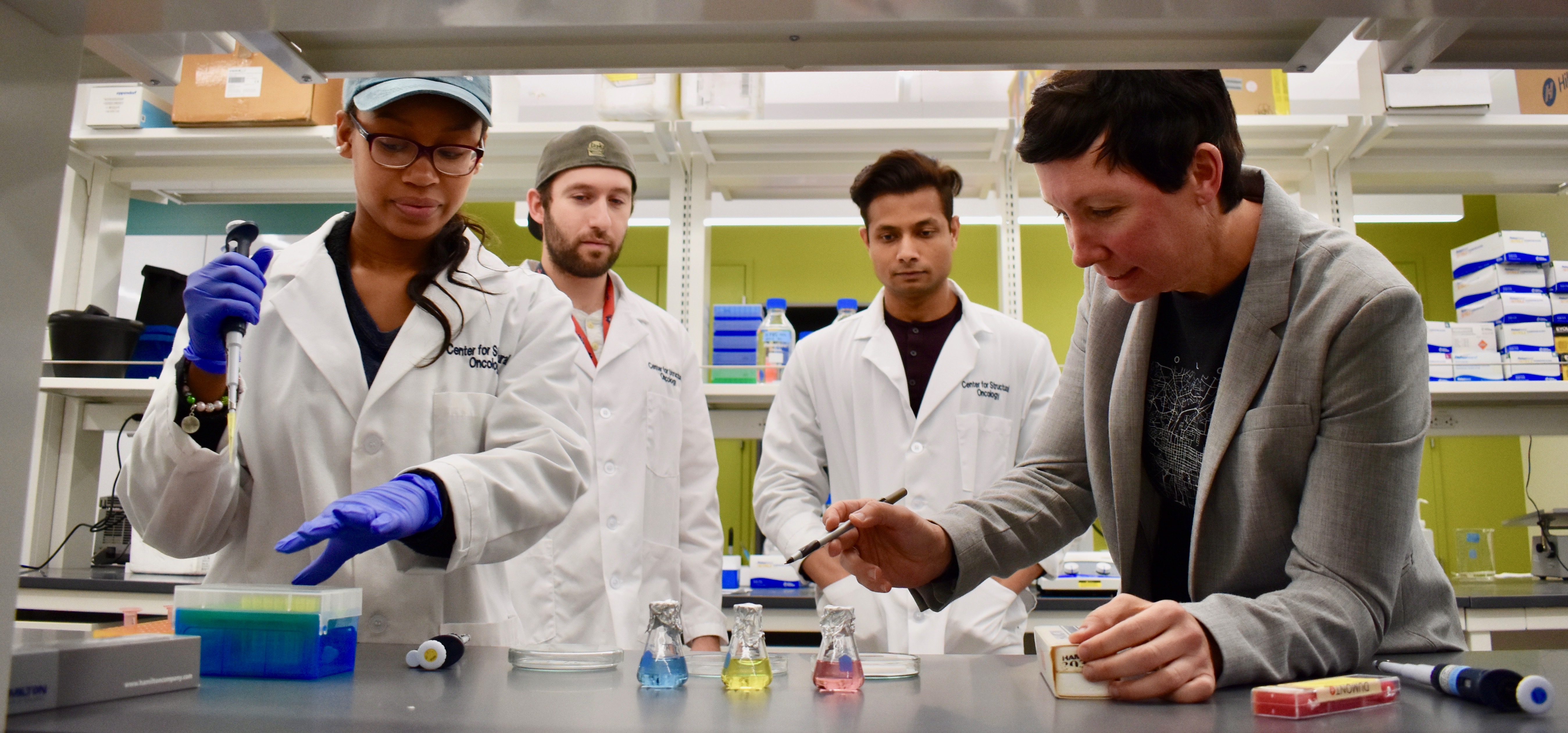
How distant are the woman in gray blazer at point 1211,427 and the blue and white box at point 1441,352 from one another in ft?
6.69

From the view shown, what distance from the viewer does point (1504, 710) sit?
2.25ft

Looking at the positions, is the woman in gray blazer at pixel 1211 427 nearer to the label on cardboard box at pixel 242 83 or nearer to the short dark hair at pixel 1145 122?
the short dark hair at pixel 1145 122

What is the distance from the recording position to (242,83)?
2900mm

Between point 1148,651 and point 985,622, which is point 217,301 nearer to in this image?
point 1148,651

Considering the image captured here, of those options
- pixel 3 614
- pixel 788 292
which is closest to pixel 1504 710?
pixel 3 614

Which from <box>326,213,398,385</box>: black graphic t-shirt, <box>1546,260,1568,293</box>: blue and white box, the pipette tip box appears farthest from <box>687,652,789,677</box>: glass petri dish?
<box>1546,260,1568,293</box>: blue and white box

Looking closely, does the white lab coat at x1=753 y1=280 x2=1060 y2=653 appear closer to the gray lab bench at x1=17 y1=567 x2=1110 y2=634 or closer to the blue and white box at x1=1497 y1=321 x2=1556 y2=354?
the gray lab bench at x1=17 y1=567 x2=1110 y2=634

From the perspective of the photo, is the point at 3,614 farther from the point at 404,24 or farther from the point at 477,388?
the point at 477,388

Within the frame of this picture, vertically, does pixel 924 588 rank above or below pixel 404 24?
below

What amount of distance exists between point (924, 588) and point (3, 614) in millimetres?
843

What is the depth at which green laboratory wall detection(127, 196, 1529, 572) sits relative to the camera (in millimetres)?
5113

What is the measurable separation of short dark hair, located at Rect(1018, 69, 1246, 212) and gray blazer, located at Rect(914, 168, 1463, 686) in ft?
0.31

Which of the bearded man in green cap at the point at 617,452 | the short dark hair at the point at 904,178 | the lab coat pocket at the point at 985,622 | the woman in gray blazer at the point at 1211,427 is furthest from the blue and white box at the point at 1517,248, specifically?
the bearded man in green cap at the point at 617,452

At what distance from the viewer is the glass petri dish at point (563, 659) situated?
2.93 feet
